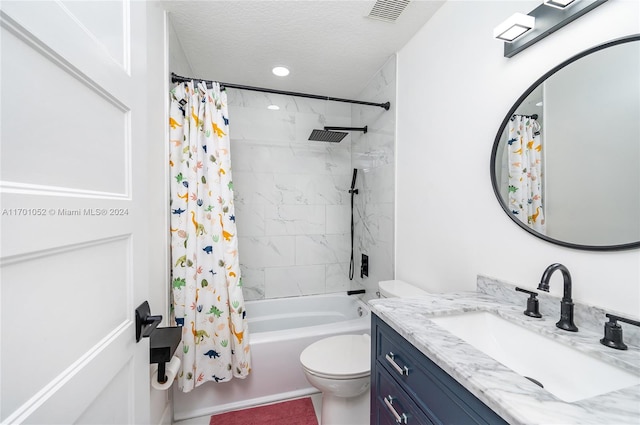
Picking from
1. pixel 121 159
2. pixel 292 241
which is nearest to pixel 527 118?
pixel 121 159

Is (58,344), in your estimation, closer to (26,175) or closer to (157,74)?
(26,175)

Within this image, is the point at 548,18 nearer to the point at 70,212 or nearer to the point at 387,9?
the point at 387,9

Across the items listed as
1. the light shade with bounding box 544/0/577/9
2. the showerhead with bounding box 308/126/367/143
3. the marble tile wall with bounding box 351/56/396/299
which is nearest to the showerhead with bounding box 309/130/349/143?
the showerhead with bounding box 308/126/367/143

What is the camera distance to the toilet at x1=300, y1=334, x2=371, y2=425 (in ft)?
4.82

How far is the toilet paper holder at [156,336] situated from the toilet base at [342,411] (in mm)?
1049

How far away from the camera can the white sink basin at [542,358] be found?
2.31 ft

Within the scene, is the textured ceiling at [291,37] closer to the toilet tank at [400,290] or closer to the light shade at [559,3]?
the light shade at [559,3]

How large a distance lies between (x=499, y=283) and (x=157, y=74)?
2041mm

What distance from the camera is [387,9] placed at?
151 cm

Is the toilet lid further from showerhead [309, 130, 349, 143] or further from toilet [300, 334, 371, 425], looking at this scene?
showerhead [309, 130, 349, 143]

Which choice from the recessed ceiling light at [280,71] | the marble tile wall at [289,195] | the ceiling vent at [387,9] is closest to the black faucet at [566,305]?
the ceiling vent at [387,9]

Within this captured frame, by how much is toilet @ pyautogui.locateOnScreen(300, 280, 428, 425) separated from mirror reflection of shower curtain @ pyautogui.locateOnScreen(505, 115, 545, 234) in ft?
2.28

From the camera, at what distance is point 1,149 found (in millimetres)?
379

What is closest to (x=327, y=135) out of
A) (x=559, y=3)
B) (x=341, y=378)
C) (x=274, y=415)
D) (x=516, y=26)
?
(x=516, y=26)
